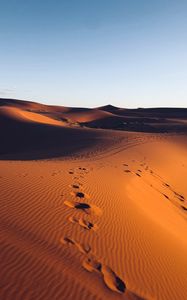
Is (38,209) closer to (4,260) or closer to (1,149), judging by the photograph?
(4,260)

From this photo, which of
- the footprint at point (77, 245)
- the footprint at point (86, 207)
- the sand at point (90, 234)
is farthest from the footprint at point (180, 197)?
the footprint at point (77, 245)

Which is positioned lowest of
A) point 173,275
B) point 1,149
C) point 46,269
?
point 1,149

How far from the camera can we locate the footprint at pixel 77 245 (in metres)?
6.13

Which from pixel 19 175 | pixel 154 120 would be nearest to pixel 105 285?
pixel 19 175

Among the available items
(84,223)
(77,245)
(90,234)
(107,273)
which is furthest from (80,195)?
(107,273)

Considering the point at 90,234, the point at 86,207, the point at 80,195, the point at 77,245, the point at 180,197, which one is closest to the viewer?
the point at 77,245

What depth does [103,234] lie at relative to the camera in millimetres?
7016

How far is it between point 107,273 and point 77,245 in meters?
0.87

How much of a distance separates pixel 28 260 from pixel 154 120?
39159 mm

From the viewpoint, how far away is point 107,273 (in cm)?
560

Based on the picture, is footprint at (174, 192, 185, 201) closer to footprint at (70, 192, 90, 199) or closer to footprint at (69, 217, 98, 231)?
footprint at (70, 192, 90, 199)

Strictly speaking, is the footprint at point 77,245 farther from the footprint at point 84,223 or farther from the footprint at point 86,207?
the footprint at point 86,207

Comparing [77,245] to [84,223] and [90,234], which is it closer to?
[90,234]

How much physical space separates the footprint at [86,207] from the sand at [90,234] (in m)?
0.02
